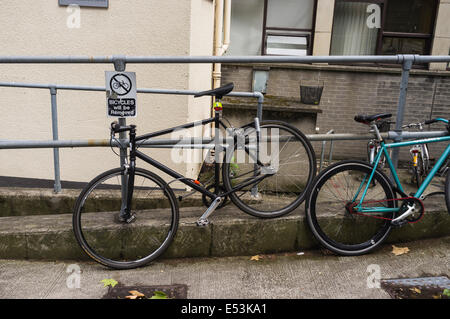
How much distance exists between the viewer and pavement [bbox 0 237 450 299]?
2.80 metres

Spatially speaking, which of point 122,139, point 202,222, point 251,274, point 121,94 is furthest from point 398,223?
point 121,94

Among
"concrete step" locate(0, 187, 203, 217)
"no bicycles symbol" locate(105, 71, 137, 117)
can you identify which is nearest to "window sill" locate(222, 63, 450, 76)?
"concrete step" locate(0, 187, 203, 217)

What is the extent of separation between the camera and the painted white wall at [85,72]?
4598 mm

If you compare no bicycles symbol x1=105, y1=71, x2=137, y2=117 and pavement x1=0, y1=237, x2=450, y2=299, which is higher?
no bicycles symbol x1=105, y1=71, x2=137, y2=117

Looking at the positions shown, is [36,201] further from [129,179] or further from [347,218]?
[347,218]

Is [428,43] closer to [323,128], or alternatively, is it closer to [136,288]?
[323,128]

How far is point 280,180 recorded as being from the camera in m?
3.67

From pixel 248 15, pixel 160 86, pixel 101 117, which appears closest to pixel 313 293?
pixel 160 86

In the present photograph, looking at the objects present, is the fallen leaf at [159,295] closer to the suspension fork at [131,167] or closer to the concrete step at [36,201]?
the suspension fork at [131,167]

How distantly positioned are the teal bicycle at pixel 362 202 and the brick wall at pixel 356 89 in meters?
5.28

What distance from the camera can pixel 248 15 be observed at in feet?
28.8

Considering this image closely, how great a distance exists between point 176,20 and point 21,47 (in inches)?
72.5

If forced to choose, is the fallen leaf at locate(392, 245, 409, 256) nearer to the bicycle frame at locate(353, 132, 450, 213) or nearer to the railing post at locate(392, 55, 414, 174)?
the bicycle frame at locate(353, 132, 450, 213)

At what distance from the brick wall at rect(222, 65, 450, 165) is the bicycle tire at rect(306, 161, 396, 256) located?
528 centimetres
